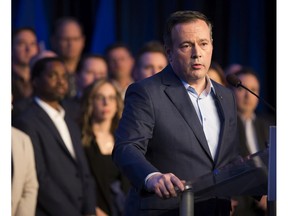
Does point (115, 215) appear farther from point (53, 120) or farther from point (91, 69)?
point (91, 69)

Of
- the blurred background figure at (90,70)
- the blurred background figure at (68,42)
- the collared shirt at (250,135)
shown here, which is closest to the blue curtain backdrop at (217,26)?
the blurred background figure at (68,42)

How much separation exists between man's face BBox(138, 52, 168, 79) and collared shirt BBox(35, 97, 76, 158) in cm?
87

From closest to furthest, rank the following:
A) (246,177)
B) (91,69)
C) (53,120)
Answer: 1. (246,177)
2. (53,120)
3. (91,69)

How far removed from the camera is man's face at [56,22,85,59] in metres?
6.99

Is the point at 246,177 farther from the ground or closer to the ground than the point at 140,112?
closer to the ground

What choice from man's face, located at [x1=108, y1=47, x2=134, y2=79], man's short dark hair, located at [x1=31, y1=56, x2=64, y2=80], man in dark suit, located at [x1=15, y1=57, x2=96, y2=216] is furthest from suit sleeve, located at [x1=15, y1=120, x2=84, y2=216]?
man's face, located at [x1=108, y1=47, x2=134, y2=79]

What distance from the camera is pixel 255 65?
26.8ft

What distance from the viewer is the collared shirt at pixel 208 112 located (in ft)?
11.5

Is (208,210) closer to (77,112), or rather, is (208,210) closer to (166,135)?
(166,135)

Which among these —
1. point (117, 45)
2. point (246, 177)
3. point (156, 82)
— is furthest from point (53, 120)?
point (246, 177)

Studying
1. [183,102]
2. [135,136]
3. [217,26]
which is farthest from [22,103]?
[135,136]

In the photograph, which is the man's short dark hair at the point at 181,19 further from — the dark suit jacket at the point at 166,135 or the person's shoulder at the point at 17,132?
the person's shoulder at the point at 17,132

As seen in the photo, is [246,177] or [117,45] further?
[117,45]

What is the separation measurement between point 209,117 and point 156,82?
26cm
